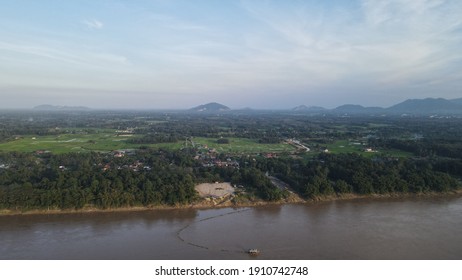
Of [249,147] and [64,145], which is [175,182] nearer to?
[249,147]

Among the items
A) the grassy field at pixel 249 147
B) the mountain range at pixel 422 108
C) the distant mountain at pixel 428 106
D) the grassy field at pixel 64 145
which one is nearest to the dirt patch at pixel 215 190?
the grassy field at pixel 249 147

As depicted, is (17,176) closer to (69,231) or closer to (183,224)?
(69,231)

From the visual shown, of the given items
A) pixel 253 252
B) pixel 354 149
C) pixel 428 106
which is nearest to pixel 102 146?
pixel 354 149

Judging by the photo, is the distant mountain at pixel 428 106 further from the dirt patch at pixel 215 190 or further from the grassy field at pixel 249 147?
the dirt patch at pixel 215 190

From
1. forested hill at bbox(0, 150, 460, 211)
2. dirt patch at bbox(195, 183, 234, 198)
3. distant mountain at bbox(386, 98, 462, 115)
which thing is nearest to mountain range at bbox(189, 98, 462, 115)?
distant mountain at bbox(386, 98, 462, 115)

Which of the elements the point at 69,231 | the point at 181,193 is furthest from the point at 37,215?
the point at 181,193
